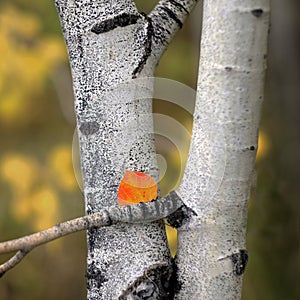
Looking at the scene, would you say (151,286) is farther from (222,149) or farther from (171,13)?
(171,13)

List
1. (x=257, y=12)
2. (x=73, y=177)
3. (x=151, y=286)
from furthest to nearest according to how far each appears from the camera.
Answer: (x=73, y=177)
(x=151, y=286)
(x=257, y=12)

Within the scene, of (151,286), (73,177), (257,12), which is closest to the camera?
(257,12)

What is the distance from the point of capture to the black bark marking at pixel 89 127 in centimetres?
72

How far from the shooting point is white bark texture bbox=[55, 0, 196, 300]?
0.71m

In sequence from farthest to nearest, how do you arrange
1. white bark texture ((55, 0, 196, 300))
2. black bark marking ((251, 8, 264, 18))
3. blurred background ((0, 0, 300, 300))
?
blurred background ((0, 0, 300, 300)) → white bark texture ((55, 0, 196, 300)) → black bark marking ((251, 8, 264, 18))

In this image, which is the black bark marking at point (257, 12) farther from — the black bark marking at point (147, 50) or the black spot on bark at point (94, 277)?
the black spot on bark at point (94, 277)

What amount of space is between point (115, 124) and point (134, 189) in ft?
0.26

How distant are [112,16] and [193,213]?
242 millimetres

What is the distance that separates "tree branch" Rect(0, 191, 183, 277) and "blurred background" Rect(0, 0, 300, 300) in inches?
43.4

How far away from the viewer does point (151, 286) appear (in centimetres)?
71

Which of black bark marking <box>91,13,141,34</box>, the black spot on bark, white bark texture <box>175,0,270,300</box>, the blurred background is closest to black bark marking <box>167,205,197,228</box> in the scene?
white bark texture <box>175,0,270,300</box>

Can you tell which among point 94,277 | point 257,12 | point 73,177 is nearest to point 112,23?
point 257,12

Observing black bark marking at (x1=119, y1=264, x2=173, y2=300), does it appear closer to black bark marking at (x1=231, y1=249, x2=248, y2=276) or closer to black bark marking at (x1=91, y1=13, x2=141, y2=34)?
black bark marking at (x1=231, y1=249, x2=248, y2=276)

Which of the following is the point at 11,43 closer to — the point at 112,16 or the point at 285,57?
the point at 285,57
